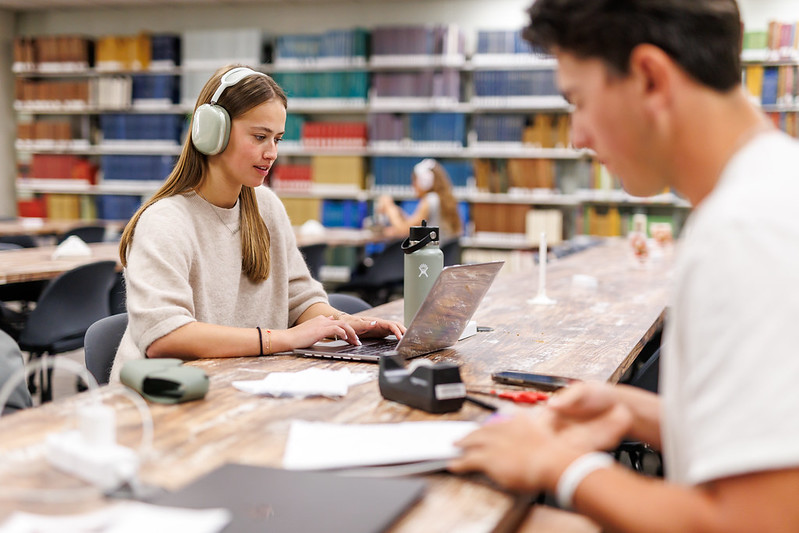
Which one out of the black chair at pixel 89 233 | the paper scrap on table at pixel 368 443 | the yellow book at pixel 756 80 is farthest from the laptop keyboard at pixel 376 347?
the yellow book at pixel 756 80

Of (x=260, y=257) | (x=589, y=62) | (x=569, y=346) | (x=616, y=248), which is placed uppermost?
(x=589, y=62)

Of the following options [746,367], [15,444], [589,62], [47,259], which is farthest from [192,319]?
[47,259]

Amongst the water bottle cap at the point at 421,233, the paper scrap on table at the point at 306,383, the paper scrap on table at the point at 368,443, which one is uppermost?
the water bottle cap at the point at 421,233

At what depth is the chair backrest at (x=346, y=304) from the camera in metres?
2.11

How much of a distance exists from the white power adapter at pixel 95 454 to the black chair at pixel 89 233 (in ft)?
14.3

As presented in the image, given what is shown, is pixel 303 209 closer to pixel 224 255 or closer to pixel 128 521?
pixel 224 255

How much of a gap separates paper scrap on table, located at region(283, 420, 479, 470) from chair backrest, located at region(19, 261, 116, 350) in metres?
2.31

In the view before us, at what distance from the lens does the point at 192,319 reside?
146 centimetres

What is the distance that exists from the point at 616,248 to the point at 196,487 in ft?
14.0

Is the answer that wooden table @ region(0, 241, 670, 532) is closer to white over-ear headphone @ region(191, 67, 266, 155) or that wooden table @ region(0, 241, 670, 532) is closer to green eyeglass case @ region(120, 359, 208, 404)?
green eyeglass case @ region(120, 359, 208, 404)

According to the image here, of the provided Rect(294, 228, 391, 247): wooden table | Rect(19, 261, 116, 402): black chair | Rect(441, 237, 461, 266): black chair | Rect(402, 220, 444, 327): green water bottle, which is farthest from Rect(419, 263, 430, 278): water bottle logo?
Rect(441, 237, 461, 266): black chair

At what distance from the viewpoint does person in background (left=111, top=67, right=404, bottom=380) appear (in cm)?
145

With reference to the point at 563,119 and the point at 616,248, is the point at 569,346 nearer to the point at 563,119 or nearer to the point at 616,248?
the point at 616,248

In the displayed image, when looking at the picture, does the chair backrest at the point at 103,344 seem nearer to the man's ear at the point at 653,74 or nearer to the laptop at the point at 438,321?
the laptop at the point at 438,321
